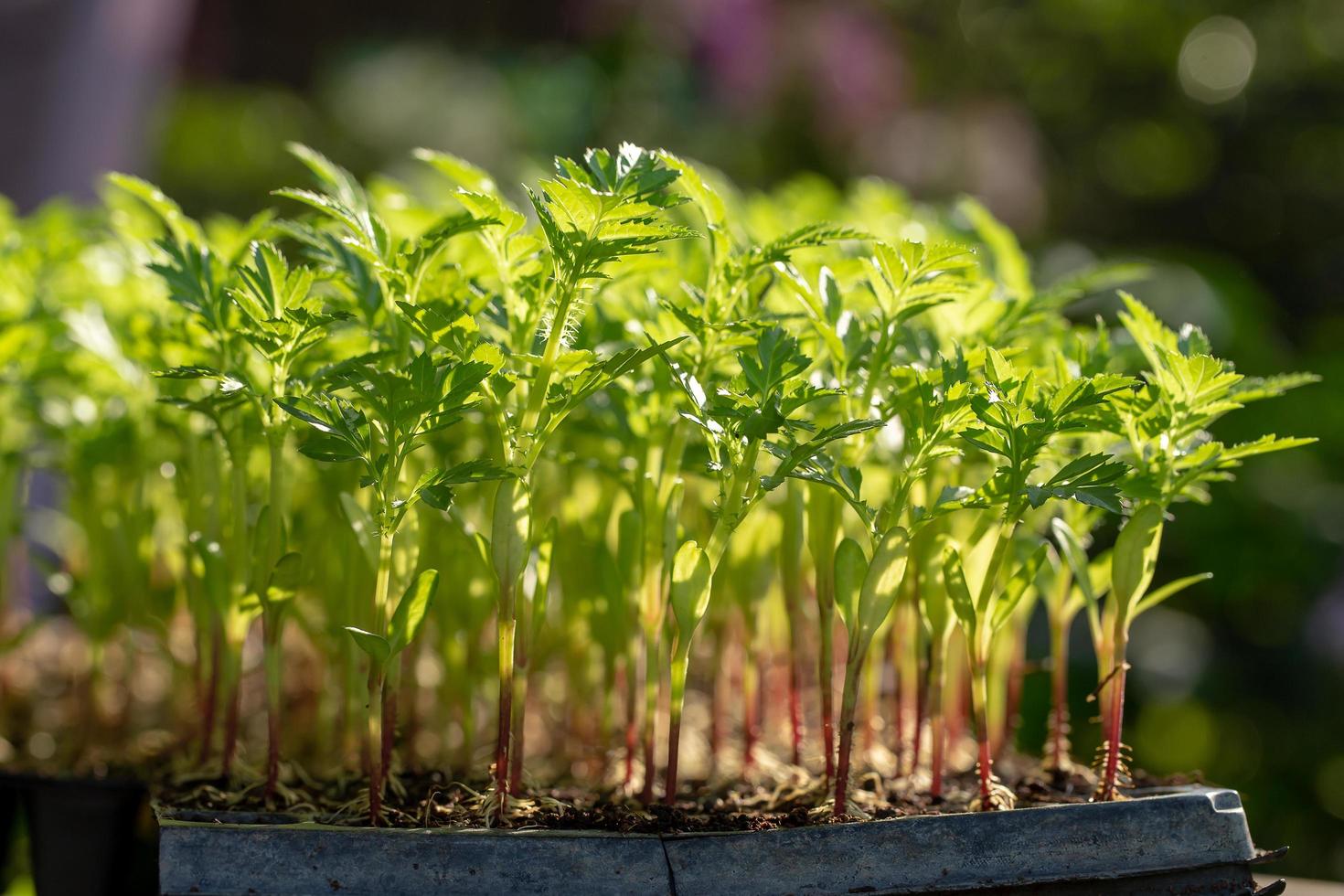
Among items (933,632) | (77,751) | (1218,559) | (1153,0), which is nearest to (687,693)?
(933,632)

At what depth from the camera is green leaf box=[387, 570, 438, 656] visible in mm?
593

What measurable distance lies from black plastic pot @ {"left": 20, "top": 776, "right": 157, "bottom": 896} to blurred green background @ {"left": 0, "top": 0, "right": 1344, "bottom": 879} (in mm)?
1360

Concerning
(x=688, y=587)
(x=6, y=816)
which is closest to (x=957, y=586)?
(x=688, y=587)

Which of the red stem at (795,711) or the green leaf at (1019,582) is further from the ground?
the green leaf at (1019,582)

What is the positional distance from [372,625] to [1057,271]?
1.29 metres

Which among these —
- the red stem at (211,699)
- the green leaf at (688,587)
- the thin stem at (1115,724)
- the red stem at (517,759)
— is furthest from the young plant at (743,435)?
the red stem at (211,699)

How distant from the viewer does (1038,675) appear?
1.84m

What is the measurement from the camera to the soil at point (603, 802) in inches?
23.6

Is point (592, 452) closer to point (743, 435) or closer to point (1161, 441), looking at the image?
point (743, 435)

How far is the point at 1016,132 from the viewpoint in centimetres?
321

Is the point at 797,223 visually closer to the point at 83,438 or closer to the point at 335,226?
the point at 335,226

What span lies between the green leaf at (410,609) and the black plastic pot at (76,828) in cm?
29

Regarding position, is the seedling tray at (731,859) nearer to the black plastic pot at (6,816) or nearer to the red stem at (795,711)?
the red stem at (795,711)

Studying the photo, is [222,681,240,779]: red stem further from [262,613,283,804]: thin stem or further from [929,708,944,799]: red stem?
[929,708,944,799]: red stem
